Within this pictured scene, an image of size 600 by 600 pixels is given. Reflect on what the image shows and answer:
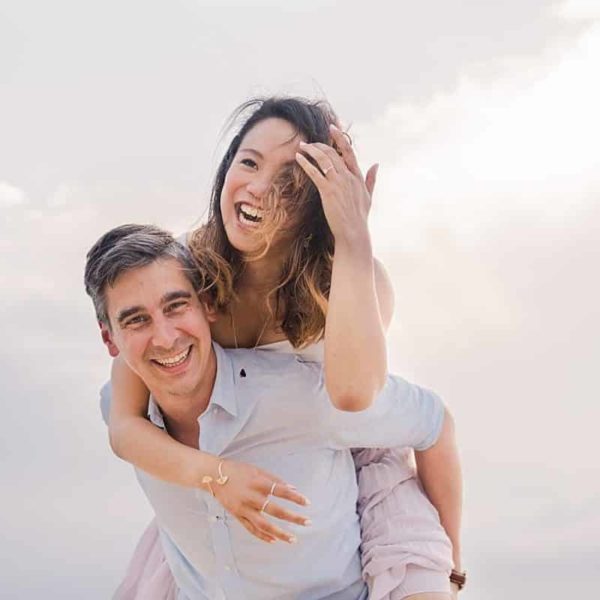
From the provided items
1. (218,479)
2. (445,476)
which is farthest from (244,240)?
(445,476)

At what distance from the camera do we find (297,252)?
15.0 ft

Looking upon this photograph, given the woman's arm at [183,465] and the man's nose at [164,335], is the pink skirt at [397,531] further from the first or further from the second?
the man's nose at [164,335]

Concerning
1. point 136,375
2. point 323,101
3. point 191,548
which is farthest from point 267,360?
point 323,101

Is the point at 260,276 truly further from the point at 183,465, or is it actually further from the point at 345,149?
the point at 183,465

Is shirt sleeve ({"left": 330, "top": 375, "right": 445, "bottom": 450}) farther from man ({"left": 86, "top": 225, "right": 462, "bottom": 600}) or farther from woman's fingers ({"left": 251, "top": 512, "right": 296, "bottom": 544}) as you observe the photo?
woman's fingers ({"left": 251, "top": 512, "right": 296, "bottom": 544})

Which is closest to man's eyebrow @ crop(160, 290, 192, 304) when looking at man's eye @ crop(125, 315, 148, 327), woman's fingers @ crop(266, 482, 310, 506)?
man's eye @ crop(125, 315, 148, 327)

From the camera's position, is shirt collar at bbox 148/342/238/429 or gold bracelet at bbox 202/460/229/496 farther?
shirt collar at bbox 148/342/238/429

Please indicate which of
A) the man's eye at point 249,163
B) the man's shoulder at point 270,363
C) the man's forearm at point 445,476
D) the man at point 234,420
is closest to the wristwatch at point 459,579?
the man's forearm at point 445,476

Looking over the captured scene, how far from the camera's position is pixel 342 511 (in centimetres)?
457

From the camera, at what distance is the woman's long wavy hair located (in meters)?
4.48

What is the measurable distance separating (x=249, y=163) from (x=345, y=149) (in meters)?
0.41

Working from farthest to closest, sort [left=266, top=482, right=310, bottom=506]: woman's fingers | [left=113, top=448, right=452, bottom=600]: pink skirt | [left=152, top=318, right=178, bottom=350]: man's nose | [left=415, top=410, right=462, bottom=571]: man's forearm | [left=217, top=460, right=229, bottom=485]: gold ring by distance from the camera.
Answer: [left=415, top=410, right=462, bottom=571]: man's forearm, [left=113, top=448, right=452, bottom=600]: pink skirt, [left=152, top=318, right=178, bottom=350]: man's nose, [left=217, top=460, right=229, bottom=485]: gold ring, [left=266, top=482, right=310, bottom=506]: woman's fingers

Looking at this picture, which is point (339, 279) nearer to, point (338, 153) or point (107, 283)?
point (338, 153)

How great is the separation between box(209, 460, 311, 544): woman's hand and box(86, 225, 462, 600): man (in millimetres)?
407
